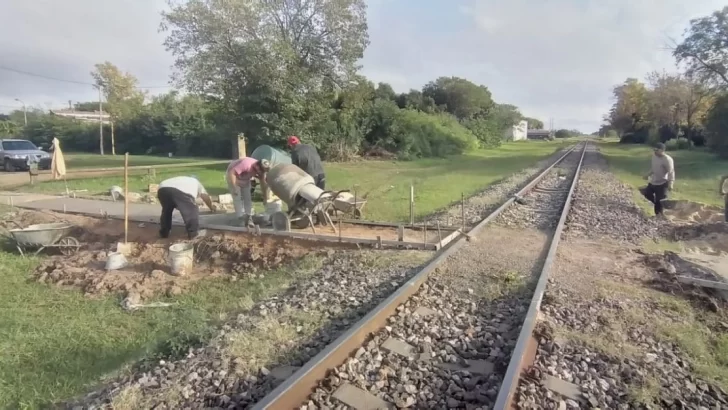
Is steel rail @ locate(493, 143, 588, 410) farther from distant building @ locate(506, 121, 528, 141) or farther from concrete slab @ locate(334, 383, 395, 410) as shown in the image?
distant building @ locate(506, 121, 528, 141)

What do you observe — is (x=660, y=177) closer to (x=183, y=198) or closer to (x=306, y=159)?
(x=306, y=159)

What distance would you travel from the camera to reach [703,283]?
6238 mm

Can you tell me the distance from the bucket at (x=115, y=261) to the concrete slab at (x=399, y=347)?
534cm

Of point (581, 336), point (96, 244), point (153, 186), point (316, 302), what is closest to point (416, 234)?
point (316, 302)

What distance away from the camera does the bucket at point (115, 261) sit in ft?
25.8

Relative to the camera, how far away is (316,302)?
18.1 feet

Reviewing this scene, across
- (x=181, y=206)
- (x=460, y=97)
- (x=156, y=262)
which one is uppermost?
(x=460, y=97)

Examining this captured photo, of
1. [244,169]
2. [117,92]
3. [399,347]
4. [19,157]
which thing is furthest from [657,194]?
[117,92]

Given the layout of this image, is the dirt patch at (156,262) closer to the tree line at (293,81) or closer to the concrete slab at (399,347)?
the concrete slab at (399,347)

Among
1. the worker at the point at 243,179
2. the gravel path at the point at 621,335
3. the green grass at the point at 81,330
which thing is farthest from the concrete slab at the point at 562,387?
the worker at the point at 243,179

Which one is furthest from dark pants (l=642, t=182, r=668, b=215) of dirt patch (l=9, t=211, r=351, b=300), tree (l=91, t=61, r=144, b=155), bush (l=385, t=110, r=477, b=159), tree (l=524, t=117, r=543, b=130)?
tree (l=524, t=117, r=543, b=130)

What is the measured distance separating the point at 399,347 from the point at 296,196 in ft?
16.9

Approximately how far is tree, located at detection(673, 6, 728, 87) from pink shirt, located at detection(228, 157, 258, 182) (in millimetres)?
39678

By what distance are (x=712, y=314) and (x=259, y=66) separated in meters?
21.5
